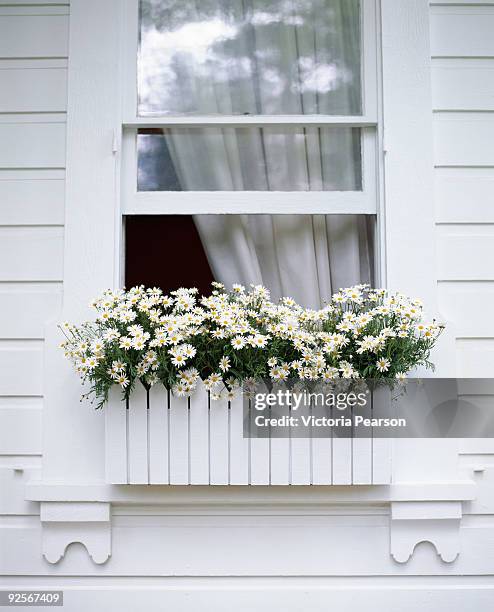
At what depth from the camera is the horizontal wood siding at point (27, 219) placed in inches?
77.7

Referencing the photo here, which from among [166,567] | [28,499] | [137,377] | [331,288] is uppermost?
[331,288]

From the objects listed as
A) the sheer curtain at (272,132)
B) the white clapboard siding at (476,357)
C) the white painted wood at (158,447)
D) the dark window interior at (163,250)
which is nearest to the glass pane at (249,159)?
the sheer curtain at (272,132)

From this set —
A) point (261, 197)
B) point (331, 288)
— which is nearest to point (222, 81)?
point (261, 197)

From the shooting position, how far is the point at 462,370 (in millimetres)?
1984

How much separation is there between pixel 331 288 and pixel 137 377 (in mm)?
644

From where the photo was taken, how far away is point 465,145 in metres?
2.04

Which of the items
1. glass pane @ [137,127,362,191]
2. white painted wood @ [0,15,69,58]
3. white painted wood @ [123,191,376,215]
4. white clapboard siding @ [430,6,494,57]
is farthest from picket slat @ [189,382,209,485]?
white clapboard siding @ [430,6,494,57]

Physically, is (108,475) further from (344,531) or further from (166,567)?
(344,531)

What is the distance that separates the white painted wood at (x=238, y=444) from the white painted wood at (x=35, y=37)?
1152mm

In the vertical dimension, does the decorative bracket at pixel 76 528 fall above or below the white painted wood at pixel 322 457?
below

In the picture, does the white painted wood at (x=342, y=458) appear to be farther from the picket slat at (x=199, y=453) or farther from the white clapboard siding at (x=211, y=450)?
the picket slat at (x=199, y=453)

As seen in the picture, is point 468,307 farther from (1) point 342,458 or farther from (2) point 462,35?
(2) point 462,35

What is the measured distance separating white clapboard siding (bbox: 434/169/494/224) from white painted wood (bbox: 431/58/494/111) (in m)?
0.22

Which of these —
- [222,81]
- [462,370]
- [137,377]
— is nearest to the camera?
[137,377]
